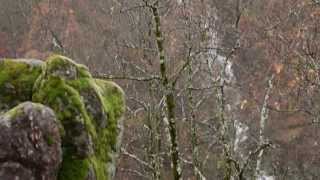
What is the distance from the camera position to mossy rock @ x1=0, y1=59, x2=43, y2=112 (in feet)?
29.8

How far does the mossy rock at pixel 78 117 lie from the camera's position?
335 inches

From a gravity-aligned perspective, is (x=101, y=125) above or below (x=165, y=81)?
below

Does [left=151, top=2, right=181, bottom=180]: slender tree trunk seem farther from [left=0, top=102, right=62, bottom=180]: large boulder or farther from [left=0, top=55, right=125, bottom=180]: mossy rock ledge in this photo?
[left=0, top=102, right=62, bottom=180]: large boulder

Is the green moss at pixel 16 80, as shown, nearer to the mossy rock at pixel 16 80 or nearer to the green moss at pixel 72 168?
the mossy rock at pixel 16 80

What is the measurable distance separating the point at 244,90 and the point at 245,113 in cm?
446

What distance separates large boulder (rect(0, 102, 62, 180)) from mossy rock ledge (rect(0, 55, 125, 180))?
492 mm

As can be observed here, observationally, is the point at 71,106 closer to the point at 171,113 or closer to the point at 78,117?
the point at 78,117

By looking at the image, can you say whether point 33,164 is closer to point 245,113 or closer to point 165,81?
point 165,81

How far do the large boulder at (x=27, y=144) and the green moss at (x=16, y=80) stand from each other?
4.58 ft

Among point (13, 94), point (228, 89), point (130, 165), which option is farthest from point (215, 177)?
point (13, 94)

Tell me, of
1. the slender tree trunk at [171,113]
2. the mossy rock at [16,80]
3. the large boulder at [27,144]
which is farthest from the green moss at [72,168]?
the slender tree trunk at [171,113]

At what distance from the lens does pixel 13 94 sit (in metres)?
9.14

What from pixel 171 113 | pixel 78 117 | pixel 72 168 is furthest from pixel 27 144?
pixel 171 113

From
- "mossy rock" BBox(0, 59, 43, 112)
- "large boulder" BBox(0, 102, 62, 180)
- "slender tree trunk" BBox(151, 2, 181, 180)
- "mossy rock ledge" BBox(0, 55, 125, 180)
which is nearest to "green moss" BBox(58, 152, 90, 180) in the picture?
"mossy rock ledge" BBox(0, 55, 125, 180)
